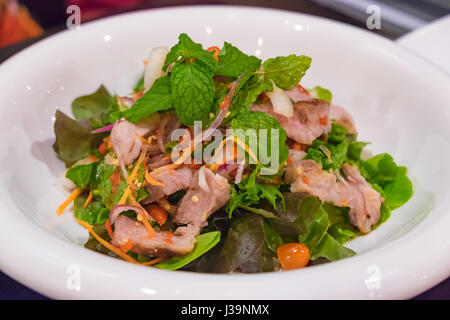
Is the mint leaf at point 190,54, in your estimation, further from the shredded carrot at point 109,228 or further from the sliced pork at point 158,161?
the shredded carrot at point 109,228

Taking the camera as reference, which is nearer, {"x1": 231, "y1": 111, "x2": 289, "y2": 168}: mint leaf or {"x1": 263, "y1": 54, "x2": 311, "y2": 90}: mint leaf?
{"x1": 231, "y1": 111, "x2": 289, "y2": 168}: mint leaf

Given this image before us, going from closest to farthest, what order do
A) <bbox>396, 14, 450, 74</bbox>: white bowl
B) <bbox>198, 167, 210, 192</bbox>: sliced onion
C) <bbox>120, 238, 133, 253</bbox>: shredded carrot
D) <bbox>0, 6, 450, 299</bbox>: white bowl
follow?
<bbox>0, 6, 450, 299</bbox>: white bowl → <bbox>120, 238, 133, 253</bbox>: shredded carrot → <bbox>198, 167, 210, 192</bbox>: sliced onion → <bbox>396, 14, 450, 74</bbox>: white bowl

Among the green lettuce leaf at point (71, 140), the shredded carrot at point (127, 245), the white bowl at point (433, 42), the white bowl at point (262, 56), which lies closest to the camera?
the white bowl at point (262, 56)

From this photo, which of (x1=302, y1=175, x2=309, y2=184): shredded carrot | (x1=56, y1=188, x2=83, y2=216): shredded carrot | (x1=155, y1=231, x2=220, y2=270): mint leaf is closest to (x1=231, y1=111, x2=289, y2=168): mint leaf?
(x1=302, y1=175, x2=309, y2=184): shredded carrot

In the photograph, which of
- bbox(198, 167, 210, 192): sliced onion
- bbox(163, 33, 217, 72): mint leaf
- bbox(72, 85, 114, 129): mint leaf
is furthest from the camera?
bbox(72, 85, 114, 129): mint leaf

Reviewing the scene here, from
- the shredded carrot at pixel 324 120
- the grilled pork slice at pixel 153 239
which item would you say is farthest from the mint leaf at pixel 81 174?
the shredded carrot at pixel 324 120

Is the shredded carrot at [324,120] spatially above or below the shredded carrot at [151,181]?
above

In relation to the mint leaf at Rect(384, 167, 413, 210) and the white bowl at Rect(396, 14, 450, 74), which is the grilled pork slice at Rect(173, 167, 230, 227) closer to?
the mint leaf at Rect(384, 167, 413, 210)
